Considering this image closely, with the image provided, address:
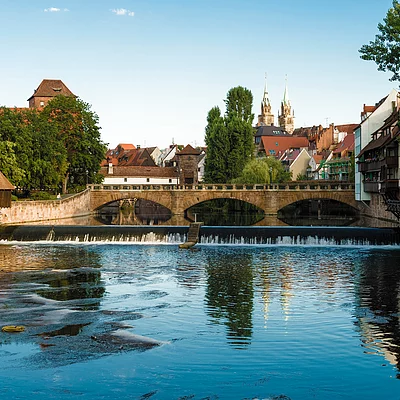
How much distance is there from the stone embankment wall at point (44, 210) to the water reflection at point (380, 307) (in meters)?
38.3

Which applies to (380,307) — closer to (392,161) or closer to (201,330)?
(201,330)

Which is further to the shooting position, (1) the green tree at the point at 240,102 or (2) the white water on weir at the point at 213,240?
(1) the green tree at the point at 240,102

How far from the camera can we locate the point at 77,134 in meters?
90.1

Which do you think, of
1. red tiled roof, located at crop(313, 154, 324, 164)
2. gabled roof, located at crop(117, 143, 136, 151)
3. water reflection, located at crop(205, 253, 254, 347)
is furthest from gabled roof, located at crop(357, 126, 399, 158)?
gabled roof, located at crop(117, 143, 136, 151)

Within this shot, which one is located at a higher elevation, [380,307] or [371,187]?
[371,187]

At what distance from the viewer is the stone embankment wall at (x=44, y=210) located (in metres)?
66.1

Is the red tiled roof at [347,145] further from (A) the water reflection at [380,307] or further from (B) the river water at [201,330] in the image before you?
(B) the river water at [201,330]

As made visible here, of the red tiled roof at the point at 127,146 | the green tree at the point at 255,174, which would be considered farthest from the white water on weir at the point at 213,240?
the red tiled roof at the point at 127,146

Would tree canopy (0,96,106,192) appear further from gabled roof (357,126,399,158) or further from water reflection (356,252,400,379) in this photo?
water reflection (356,252,400,379)

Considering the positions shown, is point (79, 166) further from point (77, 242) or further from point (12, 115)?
point (77, 242)

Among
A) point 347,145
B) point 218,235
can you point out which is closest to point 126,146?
point 347,145

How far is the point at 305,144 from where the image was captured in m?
158

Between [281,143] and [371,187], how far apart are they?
292ft

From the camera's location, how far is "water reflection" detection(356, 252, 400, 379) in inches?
802
